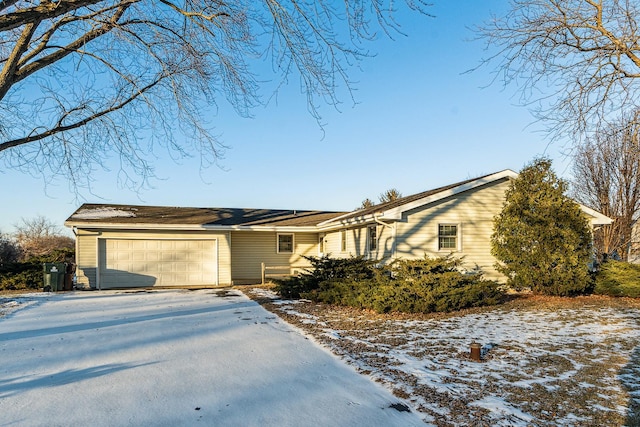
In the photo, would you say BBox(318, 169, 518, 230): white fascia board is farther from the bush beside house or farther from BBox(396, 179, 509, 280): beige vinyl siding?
the bush beside house

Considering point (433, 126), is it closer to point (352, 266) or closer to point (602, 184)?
point (352, 266)

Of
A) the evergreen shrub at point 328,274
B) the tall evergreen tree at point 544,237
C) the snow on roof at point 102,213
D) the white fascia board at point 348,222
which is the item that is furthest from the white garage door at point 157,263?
the tall evergreen tree at point 544,237

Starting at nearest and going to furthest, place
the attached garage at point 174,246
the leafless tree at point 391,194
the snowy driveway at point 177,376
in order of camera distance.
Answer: the snowy driveway at point 177,376 < the attached garage at point 174,246 < the leafless tree at point 391,194

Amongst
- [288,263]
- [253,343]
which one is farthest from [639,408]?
[288,263]

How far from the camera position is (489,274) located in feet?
47.0

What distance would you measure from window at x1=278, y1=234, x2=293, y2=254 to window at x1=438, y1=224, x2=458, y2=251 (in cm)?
783

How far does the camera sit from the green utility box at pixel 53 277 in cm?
1513

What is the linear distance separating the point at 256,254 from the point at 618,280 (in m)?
13.6

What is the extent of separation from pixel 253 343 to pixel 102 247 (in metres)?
11.8

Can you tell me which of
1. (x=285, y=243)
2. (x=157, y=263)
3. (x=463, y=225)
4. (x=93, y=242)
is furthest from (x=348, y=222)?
(x=93, y=242)

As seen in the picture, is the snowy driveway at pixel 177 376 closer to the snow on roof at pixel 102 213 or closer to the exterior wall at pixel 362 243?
the exterior wall at pixel 362 243

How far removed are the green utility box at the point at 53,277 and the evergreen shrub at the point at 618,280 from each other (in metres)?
17.8

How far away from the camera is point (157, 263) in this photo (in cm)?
1686

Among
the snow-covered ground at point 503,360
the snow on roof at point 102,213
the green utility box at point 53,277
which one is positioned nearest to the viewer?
the snow-covered ground at point 503,360
